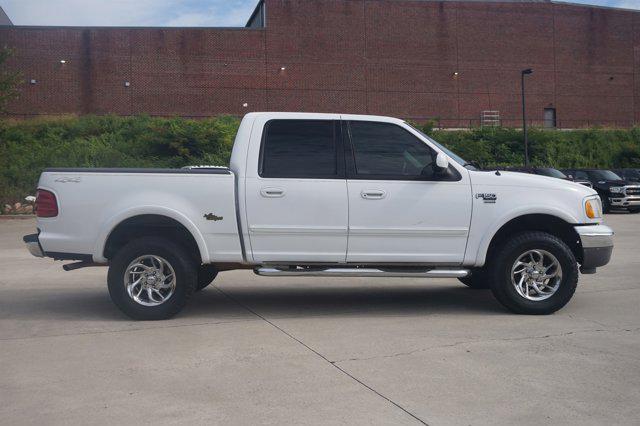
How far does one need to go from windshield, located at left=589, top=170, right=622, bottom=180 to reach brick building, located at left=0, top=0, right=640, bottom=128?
25431 millimetres

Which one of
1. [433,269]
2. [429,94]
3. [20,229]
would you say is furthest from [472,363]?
[429,94]

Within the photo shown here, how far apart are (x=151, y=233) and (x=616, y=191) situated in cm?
2450

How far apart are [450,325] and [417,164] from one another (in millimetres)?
1772

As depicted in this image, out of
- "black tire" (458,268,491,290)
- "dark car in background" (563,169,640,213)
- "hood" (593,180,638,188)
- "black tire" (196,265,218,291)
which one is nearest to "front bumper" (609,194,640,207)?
"dark car in background" (563,169,640,213)

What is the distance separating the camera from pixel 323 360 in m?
5.93

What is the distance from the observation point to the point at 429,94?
55156 mm

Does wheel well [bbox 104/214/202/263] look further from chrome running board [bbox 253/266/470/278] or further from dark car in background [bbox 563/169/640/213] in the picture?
dark car in background [bbox 563/169/640/213]

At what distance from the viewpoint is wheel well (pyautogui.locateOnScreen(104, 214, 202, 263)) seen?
24.9ft

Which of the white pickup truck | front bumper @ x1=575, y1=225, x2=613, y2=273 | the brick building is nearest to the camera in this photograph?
the white pickup truck

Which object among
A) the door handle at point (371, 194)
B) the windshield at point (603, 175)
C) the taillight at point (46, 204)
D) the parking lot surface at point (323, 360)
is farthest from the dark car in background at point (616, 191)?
the taillight at point (46, 204)

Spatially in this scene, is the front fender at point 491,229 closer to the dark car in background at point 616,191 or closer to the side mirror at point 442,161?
the side mirror at point 442,161

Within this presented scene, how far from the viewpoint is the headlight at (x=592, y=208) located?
25.5 feet

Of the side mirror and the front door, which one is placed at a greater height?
the side mirror

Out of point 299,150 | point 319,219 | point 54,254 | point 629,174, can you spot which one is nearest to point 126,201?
point 54,254
